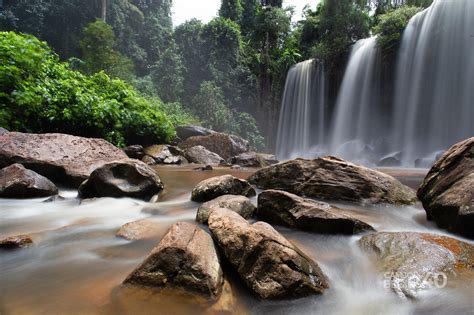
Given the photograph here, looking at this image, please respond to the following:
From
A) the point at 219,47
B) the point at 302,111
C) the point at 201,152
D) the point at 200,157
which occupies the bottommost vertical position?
the point at 200,157

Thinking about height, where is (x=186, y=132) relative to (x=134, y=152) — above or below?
above

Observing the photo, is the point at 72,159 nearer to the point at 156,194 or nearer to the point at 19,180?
the point at 19,180

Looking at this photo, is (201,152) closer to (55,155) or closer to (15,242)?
(55,155)

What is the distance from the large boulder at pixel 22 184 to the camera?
4.12 metres

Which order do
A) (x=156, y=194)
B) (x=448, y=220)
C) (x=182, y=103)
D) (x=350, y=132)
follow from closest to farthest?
(x=448, y=220) → (x=156, y=194) → (x=350, y=132) → (x=182, y=103)

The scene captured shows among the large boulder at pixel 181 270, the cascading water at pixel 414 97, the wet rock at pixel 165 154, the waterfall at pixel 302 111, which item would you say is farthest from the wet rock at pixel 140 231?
the waterfall at pixel 302 111

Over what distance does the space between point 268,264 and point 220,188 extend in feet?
7.45

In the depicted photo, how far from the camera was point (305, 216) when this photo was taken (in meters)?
2.83

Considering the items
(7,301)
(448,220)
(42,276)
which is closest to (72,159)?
(42,276)

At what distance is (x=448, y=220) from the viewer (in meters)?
2.85

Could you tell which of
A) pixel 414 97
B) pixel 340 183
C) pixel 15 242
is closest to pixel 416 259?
pixel 340 183

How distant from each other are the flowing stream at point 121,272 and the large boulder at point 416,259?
7 centimetres

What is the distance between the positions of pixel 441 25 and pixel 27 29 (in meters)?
29.5

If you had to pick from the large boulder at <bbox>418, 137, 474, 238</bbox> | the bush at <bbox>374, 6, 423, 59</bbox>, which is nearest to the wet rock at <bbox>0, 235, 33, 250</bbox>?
the large boulder at <bbox>418, 137, 474, 238</bbox>
